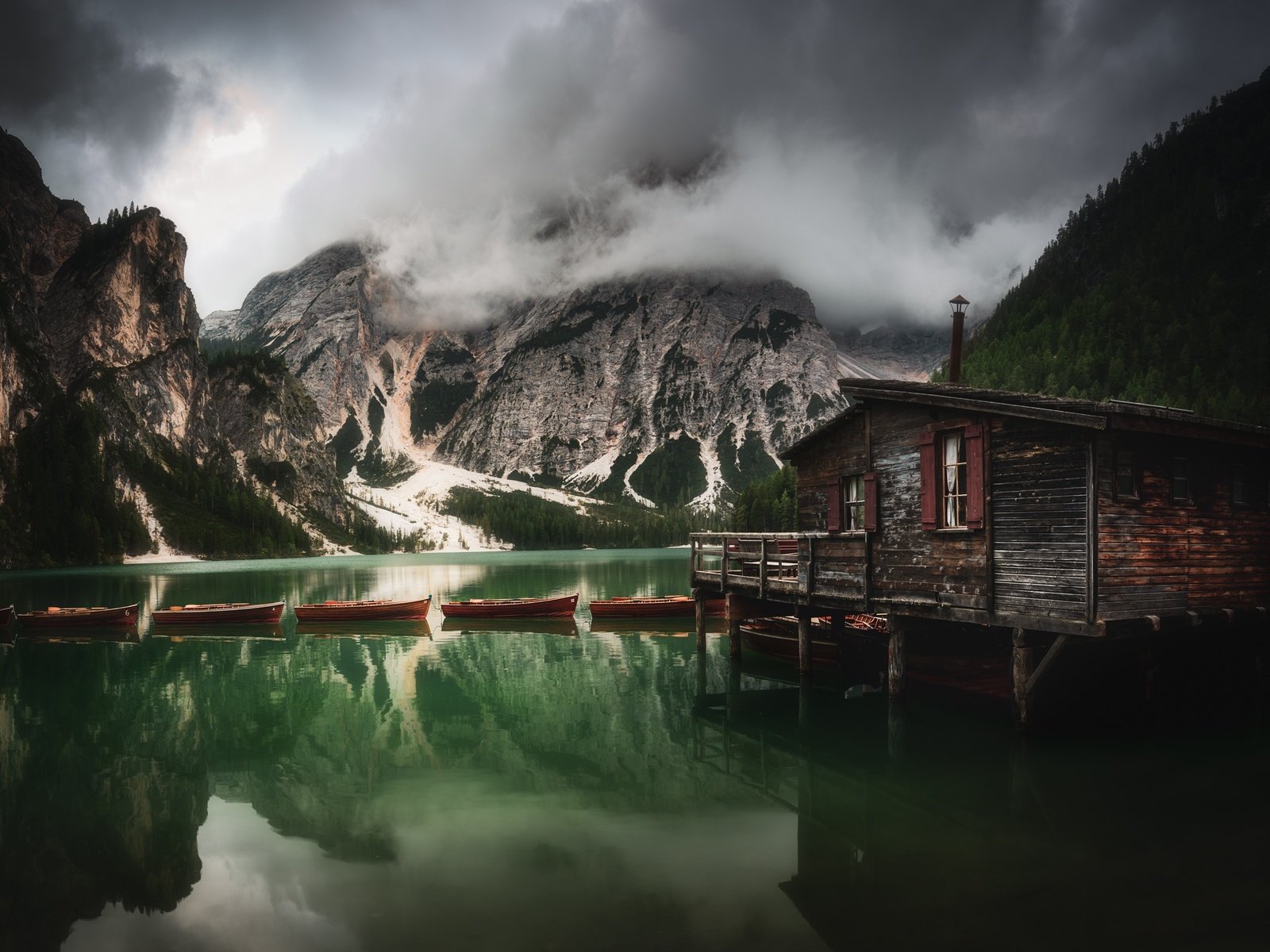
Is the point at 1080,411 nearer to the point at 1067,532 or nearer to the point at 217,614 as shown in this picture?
the point at 1067,532

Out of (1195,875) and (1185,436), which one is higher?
(1185,436)

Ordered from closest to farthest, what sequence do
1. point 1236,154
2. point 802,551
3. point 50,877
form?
1. point 50,877
2. point 802,551
3. point 1236,154

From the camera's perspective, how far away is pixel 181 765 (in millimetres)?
19938

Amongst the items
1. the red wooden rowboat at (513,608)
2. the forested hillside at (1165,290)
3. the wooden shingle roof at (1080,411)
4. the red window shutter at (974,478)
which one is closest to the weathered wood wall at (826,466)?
the wooden shingle roof at (1080,411)

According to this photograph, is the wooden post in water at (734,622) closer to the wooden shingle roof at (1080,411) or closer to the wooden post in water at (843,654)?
the wooden post in water at (843,654)

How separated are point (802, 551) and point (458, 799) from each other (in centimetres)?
1527

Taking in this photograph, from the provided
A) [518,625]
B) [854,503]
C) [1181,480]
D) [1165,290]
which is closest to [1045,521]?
[1181,480]

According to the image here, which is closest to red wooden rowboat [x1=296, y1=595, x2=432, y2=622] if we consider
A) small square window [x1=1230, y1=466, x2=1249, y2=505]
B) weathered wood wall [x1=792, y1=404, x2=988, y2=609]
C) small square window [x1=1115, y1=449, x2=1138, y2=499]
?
weathered wood wall [x1=792, y1=404, x2=988, y2=609]

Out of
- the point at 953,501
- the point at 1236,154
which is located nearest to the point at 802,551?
the point at 953,501

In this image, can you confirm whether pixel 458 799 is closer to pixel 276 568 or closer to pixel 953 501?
pixel 953 501

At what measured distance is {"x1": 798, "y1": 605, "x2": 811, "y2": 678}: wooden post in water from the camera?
29.1 m

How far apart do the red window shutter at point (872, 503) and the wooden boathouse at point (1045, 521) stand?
0.18ft

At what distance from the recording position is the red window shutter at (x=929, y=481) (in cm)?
2203

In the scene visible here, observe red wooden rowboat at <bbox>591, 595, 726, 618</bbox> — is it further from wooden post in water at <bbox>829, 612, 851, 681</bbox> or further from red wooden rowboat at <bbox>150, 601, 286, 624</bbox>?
red wooden rowboat at <bbox>150, 601, 286, 624</bbox>
